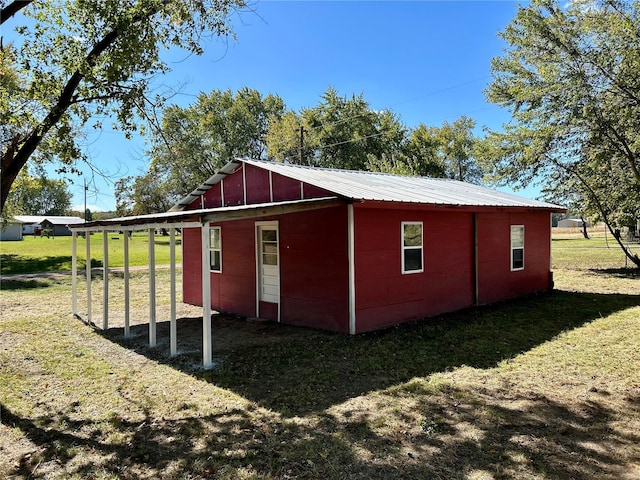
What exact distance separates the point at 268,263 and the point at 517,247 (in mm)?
7053

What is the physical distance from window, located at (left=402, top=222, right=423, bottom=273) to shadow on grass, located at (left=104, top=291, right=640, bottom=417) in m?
1.16

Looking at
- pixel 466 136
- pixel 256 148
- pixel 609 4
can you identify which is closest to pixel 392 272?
pixel 609 4

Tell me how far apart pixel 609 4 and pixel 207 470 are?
12.9 meters

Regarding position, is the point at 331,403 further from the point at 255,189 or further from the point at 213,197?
the point at 213,197

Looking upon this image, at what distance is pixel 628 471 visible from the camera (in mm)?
3311

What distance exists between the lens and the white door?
30.9ft

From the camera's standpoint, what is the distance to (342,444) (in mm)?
3869

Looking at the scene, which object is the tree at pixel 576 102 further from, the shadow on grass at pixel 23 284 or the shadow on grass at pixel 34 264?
the shadow on grass at pixel 34 264

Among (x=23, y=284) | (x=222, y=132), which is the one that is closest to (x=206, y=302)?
(x=23, y=284)

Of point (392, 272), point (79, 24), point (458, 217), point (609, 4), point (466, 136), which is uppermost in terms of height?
point (466, 136)

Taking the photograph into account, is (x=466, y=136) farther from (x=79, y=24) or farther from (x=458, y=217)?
(x=79, y=24)

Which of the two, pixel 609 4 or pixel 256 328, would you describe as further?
pixel 609 4

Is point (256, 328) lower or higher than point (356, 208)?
lower

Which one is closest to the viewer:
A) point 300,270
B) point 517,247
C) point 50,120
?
point 50,120
